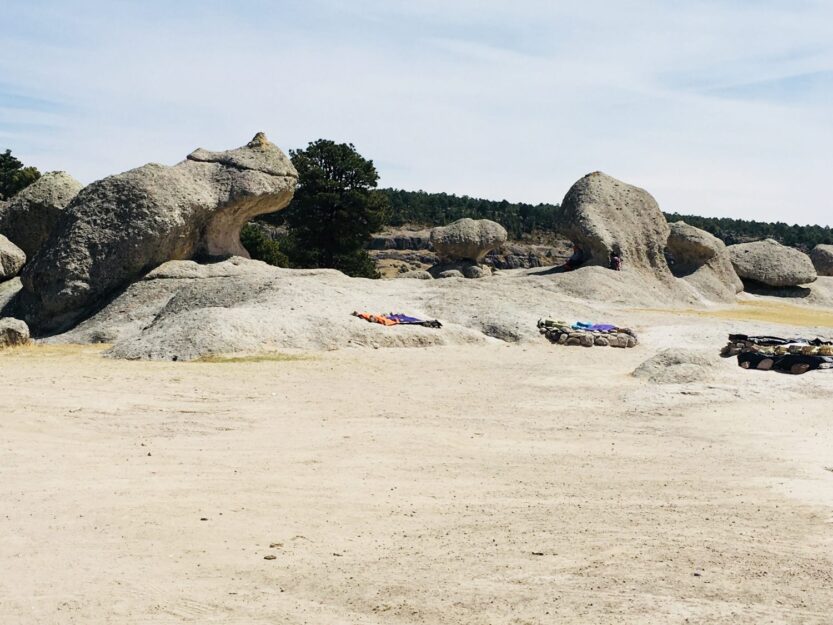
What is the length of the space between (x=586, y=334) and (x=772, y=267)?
2253 cm

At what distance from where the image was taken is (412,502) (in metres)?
8.16

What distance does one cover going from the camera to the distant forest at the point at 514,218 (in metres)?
83.4

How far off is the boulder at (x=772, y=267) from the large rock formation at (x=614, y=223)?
6059 mm

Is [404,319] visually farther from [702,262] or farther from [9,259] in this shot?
[702,262]

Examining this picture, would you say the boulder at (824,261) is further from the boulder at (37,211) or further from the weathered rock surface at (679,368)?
the weathered rock surface at (679,368)

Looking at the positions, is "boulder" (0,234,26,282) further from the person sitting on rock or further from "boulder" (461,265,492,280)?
"boulder" (461,265,492,280)

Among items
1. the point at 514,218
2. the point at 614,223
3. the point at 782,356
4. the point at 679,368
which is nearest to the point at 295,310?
the point at 679,368

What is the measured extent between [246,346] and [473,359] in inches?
157

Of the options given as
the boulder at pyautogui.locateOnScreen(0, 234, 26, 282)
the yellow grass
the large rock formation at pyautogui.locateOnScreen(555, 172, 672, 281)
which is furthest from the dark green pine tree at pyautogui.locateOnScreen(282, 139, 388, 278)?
the boulder at pyautogui.locateOnScreen(0, 234, 26, 282)

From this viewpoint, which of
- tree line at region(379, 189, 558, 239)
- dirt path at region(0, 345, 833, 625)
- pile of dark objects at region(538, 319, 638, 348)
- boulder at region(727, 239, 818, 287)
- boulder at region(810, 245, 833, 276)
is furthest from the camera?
tree line at region(379, 189, 558, 239)

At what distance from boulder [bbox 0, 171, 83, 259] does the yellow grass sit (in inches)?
652

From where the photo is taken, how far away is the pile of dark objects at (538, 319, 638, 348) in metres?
21.0

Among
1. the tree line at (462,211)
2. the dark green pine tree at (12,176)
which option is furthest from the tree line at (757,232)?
the dark green pine tree at (12,176)

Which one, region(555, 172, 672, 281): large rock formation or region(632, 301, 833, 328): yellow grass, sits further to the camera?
region(555, 172, 672, 281): large rock formation
